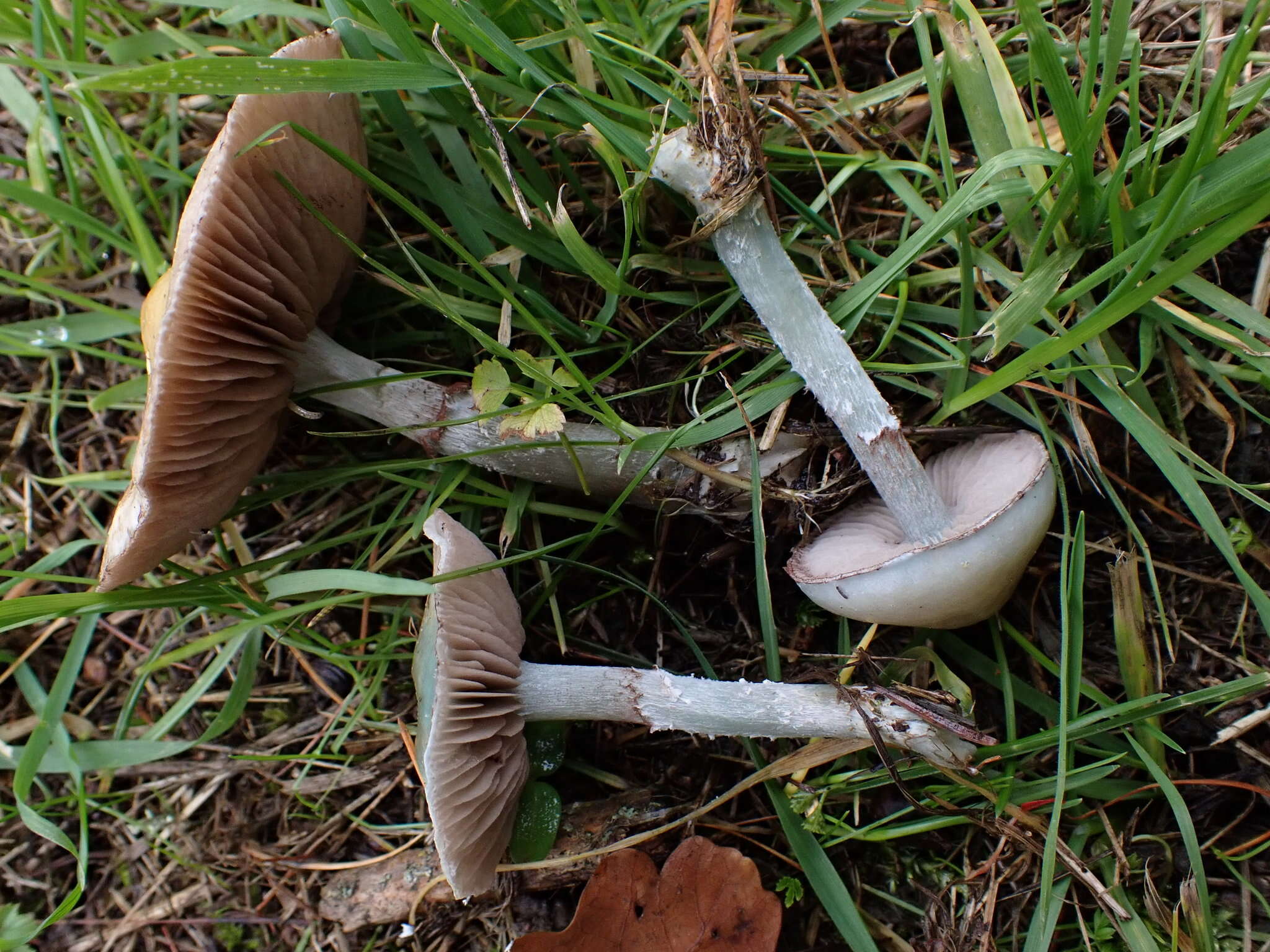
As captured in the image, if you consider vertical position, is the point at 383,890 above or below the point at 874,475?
below

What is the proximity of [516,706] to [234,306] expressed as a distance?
1258mm

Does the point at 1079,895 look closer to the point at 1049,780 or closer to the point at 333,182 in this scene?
the point at 1049,780

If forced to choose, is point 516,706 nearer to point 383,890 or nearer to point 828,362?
point 383,890

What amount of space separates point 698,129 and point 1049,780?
2005 millimetres

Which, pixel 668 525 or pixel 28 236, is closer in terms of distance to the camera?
pixel 668 525

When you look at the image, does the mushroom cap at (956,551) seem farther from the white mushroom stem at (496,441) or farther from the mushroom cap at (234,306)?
the mushroom cap at (234,306)

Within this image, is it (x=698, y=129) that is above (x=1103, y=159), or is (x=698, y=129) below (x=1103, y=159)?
above

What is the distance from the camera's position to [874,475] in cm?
222

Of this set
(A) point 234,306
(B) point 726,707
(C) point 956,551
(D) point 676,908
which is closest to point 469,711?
(B) point 726,707

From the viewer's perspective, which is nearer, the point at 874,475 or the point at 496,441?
the point at 874,475

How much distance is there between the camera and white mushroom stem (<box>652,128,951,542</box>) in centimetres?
218

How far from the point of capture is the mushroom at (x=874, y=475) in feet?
6.64

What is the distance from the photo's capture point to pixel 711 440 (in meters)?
2.39

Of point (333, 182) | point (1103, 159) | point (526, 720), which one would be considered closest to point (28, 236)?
point (333, 182)
